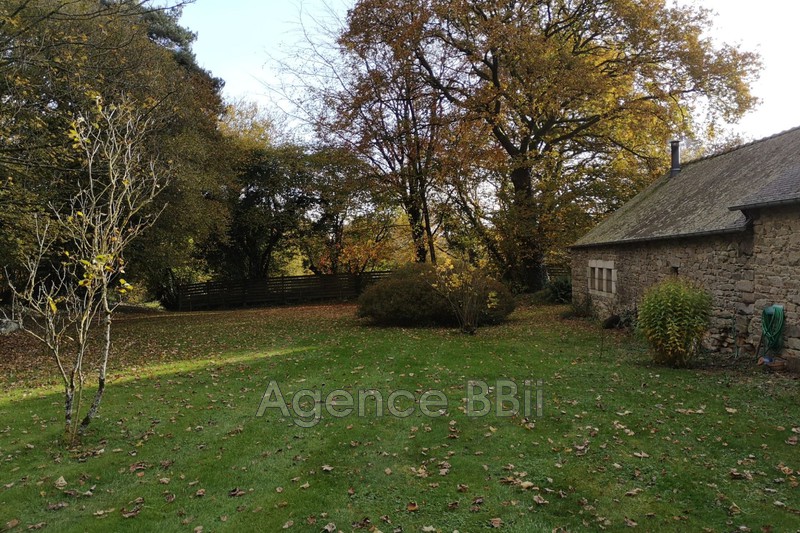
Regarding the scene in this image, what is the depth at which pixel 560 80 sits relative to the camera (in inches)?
703

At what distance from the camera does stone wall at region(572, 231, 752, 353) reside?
29.5 feet

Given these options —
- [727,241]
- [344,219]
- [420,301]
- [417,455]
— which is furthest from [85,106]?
[344,219]

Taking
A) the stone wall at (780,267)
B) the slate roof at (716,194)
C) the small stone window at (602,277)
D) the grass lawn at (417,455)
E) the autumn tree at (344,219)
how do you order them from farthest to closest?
the autumn tree at (344,219) → the small stone window at (602,277) → the slate roof at (716,194) → the stone wall at (780,267) → the grass lawn at (417,455)

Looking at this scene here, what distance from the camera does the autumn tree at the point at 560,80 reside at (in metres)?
18.5

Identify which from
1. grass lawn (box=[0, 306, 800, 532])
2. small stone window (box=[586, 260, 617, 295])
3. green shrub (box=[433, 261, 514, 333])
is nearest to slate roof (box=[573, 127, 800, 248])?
small stone window (box=[586, 260, 617, 295])

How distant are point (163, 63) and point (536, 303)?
1703 centimetres

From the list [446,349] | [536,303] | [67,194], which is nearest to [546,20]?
[536,303]

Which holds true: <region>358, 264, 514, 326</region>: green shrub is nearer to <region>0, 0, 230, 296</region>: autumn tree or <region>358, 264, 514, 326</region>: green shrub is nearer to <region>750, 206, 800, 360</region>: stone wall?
<region>750, 206, 800, 360</region>: stone wall

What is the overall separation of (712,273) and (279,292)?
2297 centimetres

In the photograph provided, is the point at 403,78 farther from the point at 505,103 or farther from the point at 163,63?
the point at 163,63

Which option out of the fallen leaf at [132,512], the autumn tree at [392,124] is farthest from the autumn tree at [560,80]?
the fallen leaf at [132,512]

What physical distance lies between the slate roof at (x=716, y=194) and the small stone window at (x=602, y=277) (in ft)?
2.52

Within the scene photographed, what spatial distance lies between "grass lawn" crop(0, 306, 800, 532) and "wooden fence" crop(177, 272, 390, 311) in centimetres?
1885

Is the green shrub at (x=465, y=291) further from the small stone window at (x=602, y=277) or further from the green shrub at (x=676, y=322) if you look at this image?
the green shrub at (x=676, y=322)
